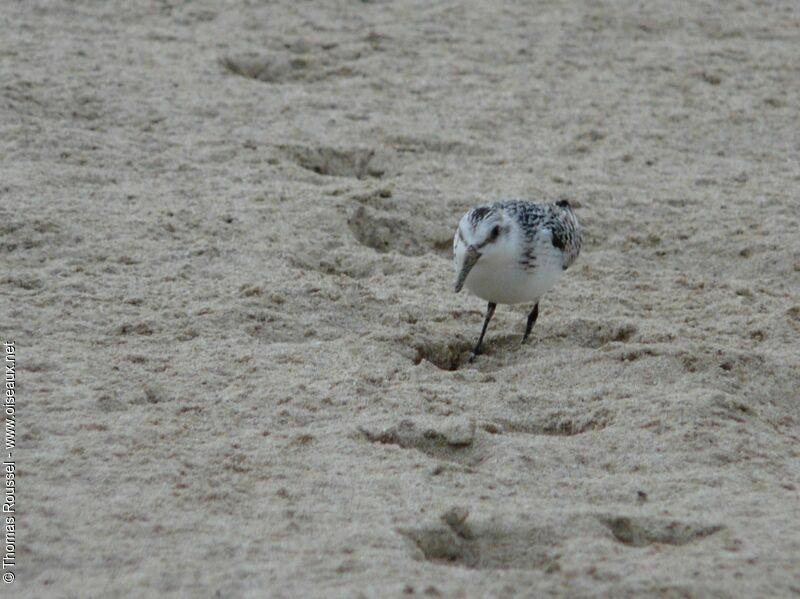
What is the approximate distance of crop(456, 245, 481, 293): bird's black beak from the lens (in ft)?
18.4

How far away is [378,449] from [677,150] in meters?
4.08

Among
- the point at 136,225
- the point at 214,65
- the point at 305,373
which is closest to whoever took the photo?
the point at 305,373

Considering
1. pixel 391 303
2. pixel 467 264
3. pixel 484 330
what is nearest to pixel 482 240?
pixel 467 264

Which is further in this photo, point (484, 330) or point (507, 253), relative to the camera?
point (484, 330)

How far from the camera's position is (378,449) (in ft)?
15.5

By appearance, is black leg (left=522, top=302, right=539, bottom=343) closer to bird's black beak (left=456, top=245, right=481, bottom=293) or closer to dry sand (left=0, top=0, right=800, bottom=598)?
dry sand (left=0, top=0, right=800, bottom=598)

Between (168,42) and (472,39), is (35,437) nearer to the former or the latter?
(168,42)

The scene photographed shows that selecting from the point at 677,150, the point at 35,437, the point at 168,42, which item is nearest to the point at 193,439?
the point at 35,437

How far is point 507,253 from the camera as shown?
18.5 ft

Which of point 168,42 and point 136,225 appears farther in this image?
point 168,42

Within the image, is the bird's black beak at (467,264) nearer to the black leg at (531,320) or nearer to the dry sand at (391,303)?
the dry sand at (391,303)

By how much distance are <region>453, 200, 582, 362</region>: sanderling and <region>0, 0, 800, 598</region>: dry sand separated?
0.33 m

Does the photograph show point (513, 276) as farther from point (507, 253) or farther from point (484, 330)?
point (484, 330)

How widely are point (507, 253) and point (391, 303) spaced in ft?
2.44
